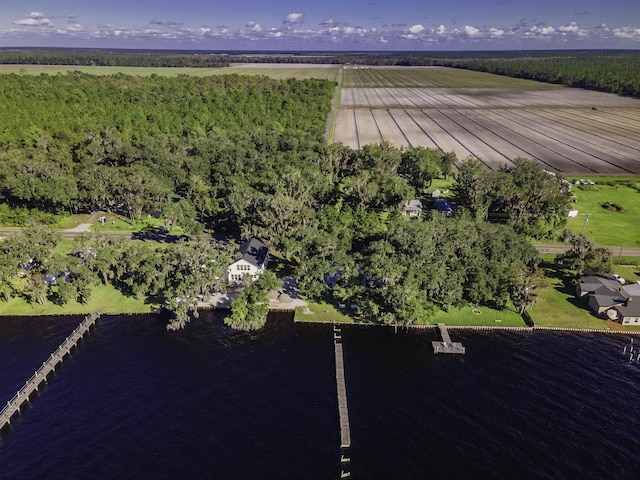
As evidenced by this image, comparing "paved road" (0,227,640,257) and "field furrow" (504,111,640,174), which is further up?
"field furrow" (504,111,640,174)

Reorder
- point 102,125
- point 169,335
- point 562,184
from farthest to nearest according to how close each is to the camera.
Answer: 1. point 102,125
2. point 562,184
3. point 169,335

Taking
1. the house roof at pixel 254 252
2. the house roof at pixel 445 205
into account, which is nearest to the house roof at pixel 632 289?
the house roof at pixel 445 205

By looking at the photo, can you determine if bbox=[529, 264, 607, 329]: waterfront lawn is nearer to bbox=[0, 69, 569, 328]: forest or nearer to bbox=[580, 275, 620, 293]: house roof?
bbox=[580, 275, 620, 293]: house roof

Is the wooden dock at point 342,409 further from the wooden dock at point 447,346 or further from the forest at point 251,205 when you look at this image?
the wooden dock at point 447,346

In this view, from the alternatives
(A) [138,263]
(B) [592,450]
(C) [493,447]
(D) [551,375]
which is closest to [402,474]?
(C) [493,447]

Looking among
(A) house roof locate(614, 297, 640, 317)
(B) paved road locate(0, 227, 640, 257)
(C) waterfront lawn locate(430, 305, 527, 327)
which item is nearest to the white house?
(B) paved road locate(0, 227, 640, 257)

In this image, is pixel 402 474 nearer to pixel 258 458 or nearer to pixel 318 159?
pixel 258 458
